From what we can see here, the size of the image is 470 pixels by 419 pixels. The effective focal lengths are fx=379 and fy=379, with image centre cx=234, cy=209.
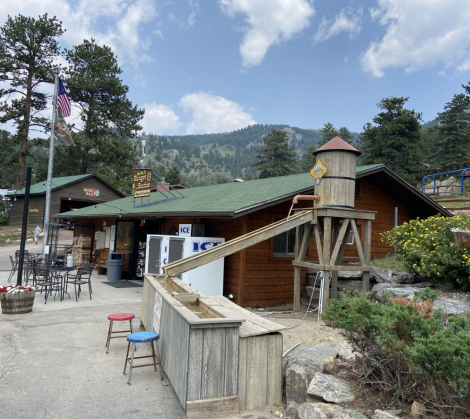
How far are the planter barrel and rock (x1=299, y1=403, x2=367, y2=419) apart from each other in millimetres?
7092

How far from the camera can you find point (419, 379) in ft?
11.1

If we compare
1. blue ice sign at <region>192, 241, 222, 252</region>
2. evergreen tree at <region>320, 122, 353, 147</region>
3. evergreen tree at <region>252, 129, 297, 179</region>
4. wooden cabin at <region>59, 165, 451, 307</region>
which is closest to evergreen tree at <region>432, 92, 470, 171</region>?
evergreen tree at <region>320, 122, 353, 147</region>

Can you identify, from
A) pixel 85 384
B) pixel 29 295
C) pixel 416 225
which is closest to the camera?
pixel 85 384

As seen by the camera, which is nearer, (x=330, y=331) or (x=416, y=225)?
(x=330, y=331)

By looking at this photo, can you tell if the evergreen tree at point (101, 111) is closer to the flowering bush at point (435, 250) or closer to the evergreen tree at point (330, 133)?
the evergreen tree at point (330, 133)

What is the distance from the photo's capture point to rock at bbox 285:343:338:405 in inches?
164

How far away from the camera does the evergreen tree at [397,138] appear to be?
37.6 metres

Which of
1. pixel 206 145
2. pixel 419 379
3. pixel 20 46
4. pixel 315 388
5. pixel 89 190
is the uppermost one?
pixel 206 145

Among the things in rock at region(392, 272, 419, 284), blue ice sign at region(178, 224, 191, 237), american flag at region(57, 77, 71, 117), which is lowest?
rock at region(392, 272, 419, 284)

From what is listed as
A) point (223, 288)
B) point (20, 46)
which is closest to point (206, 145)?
point (20, 46)

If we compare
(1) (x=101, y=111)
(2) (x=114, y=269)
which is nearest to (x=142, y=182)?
(2) (x=114, y=269)

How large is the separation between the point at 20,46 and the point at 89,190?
14.5 m

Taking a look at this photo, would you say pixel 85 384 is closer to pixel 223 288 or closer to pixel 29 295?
pixel 29 295

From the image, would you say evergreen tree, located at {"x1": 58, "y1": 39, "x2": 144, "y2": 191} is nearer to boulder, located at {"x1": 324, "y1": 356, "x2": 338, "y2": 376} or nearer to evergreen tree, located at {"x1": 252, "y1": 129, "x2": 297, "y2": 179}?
evergreen tree, located at {"x1": 252, "y1": 129, "x2": 297, "y2": 179}
